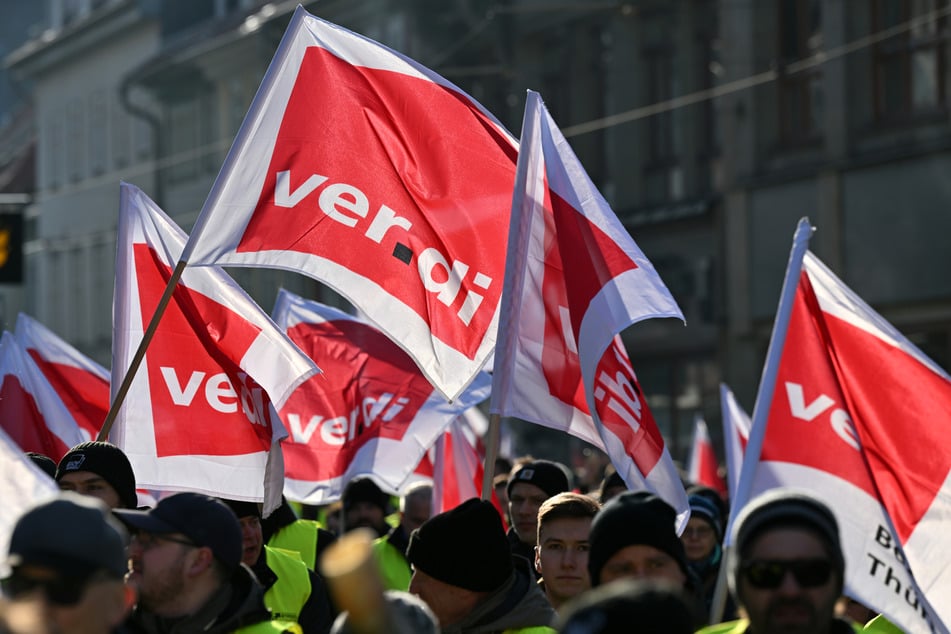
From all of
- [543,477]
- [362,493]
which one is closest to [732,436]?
[362,493]

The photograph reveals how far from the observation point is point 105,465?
22.7ft

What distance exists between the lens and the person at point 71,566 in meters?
4.09

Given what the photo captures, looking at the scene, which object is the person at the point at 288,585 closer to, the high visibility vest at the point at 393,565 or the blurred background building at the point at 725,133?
the high visibility vest at the point at 393,565

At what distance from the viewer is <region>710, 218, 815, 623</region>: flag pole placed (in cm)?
650

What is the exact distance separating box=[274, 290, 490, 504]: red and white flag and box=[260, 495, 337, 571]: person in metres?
1.55

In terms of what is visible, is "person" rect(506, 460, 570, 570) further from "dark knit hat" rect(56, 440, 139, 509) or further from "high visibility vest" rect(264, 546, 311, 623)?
"dark knit hat" rect(56, 440, 139, 509)

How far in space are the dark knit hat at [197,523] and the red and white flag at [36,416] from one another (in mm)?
4643

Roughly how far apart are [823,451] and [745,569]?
7.15 feet

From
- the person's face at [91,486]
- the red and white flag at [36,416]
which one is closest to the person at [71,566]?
the person's face at [91,486]

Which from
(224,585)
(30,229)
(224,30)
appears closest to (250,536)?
(224,585)

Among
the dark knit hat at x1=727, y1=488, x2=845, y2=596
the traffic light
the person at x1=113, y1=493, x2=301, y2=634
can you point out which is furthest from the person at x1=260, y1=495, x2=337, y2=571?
the traffic light

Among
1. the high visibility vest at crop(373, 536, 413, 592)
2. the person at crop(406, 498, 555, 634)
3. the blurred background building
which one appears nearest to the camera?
the person at crop(406, 498, 555, 634)

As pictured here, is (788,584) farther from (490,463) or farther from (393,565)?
(393,565)

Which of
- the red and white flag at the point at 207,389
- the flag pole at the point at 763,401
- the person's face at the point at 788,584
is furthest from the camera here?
the red and white flag at the point at 207,389
